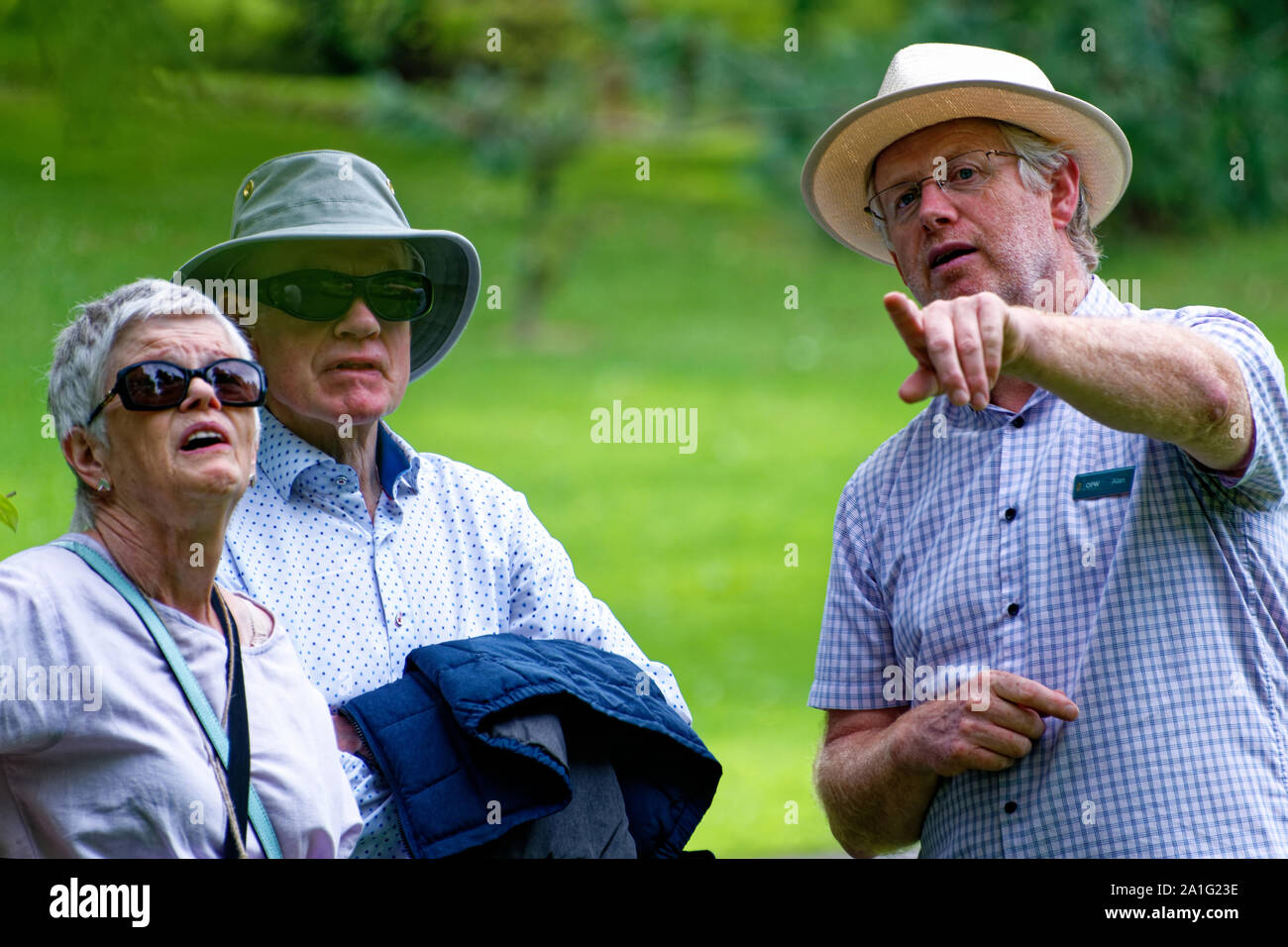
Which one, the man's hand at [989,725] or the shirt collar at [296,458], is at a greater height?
the shirt collar at [296,458]

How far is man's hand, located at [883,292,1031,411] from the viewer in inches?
74.2

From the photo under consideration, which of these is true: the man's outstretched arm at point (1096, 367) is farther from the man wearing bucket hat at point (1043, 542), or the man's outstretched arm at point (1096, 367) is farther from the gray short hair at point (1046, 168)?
the gray short hair at point (1046, 168)

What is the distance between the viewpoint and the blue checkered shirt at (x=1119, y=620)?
2.37 metres

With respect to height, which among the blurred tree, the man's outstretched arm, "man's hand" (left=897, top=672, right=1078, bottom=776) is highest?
the blurred tree

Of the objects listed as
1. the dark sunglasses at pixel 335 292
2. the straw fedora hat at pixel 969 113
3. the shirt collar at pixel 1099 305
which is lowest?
the shirt collar at pixel 1099 305

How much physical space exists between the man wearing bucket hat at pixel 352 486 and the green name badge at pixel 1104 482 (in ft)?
2.57

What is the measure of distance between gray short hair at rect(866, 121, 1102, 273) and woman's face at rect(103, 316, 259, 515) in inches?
55.4

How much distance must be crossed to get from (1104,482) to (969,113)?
0.76m

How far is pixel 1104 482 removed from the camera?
100 inches
